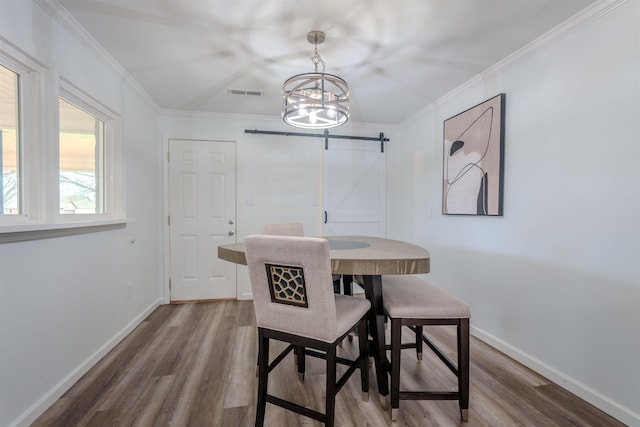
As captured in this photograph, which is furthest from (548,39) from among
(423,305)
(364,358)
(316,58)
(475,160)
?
(364,358)

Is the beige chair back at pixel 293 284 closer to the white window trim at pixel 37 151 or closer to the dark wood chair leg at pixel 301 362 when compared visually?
the dark wood chair leg at pixel 301 362

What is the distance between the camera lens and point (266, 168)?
11.3 ft

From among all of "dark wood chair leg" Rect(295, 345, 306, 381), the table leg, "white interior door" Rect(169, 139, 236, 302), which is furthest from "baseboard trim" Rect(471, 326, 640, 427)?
"white interior door" Rect(169, 139, 236, 302)

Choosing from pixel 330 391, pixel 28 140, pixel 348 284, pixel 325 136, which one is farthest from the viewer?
pixel 325 136

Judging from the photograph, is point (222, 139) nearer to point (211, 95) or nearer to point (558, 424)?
point (211, 95)

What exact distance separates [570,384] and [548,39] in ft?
7.18

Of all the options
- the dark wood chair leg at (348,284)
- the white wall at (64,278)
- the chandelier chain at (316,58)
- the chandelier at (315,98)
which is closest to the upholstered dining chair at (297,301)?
the dark wood chair leg at (348,284)

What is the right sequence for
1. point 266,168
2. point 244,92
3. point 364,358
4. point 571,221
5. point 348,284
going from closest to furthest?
point 364,358
point 571,221
point 348,284
point 244,92
point 266,168

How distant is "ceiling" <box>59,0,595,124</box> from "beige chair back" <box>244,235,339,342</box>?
1351mm

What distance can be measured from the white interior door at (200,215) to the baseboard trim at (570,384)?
2.79 meters

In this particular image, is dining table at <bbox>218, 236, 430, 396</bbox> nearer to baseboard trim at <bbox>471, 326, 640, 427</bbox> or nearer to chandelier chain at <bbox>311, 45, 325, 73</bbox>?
baseboard trim at <bbox>471, 326, 640, 427</bbox>

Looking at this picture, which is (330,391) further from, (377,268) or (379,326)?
(377,268)

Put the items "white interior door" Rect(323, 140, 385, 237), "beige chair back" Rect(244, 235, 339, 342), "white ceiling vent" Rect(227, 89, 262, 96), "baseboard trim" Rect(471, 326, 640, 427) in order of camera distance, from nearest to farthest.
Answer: "beige chair back" Rect(244, 235, 339, 342) < "baseboard trim" Rect(471, 326, 640, 427) < "white ceiling vent" Rect(227, 89, 262, 96) < "white interior door" Rect(323, 140, 385, 237)

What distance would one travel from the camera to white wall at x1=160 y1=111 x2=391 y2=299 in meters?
3.29
